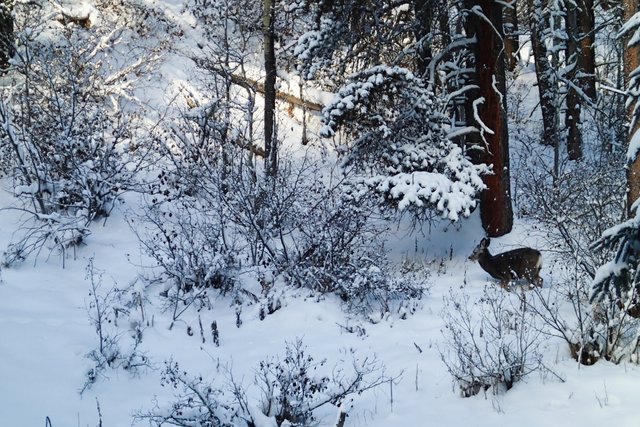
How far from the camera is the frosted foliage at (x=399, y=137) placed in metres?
9.54

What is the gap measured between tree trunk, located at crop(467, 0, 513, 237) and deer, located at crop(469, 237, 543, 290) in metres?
1.93

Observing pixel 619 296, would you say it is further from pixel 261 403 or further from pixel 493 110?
pixel 493 110

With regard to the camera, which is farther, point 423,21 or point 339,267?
point 423,21

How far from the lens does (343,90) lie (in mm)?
10102

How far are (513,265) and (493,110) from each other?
3405 millimetres

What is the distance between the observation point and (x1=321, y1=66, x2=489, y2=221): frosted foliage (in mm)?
9539

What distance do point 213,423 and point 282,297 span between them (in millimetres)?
3584

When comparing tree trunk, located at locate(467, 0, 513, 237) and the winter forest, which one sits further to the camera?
tree trunk, located at locate(467, 0, 513, 237)

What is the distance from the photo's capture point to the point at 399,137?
1029 centimetres

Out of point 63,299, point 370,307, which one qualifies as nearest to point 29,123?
point 63,299

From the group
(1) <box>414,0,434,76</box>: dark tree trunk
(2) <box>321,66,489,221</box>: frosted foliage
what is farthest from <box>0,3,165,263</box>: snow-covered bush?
(1) <box>414,0,434,76</box>: dark tree trunk

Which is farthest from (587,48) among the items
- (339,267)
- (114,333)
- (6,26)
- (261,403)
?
(261,403)

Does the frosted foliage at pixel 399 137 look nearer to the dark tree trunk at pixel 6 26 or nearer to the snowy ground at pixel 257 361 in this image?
the snowy ground at pixel 257 361

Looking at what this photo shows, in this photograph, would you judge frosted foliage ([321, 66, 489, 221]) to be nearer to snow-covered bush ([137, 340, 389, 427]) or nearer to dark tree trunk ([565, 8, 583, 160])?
snow-covered bush ([137, 340, 389, 427])
